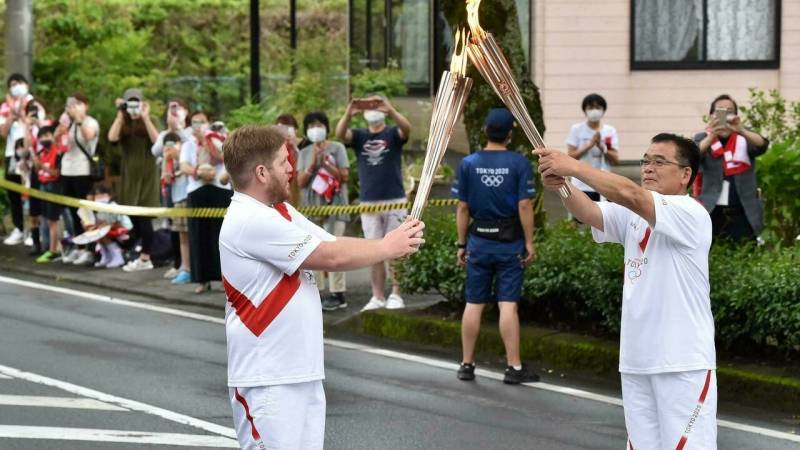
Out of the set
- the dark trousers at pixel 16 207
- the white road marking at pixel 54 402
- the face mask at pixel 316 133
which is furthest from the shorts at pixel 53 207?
the white road marking at pixel 54 402

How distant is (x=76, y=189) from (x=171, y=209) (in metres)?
2.20

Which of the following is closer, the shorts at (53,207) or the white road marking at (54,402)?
the white road marking at (54,402)

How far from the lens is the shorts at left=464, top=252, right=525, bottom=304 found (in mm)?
10828

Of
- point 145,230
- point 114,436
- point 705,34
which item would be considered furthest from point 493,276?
point 705,34

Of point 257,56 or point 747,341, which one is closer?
point 747,341

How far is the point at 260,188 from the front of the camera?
5.88m

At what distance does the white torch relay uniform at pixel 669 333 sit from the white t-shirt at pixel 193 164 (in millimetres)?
9136

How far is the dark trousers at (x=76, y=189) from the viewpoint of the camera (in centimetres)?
1767

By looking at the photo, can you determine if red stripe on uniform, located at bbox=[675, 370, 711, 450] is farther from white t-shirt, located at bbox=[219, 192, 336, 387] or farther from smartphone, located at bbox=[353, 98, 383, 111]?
smartphone, located at bbox=[353, 98, 383, 111]

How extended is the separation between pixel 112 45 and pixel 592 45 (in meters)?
11.3

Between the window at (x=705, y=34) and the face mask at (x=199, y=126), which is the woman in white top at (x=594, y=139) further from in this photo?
the window at (x=705, y=34)

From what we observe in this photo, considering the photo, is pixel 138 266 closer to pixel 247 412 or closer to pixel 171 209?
pixel 171 209

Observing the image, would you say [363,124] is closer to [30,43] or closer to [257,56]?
[257,56]

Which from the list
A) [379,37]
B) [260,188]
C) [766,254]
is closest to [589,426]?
[766,254]
